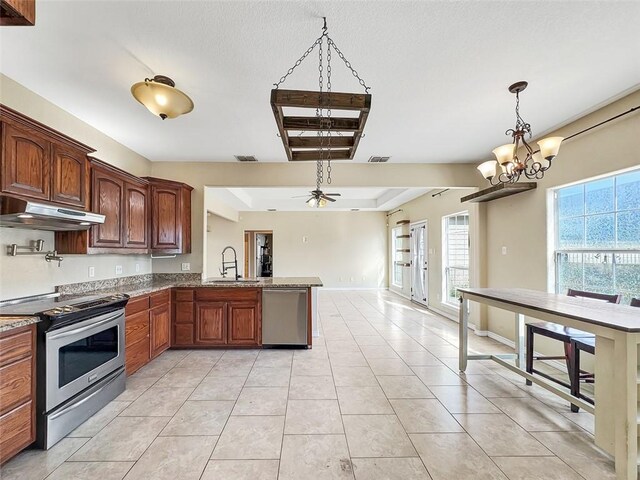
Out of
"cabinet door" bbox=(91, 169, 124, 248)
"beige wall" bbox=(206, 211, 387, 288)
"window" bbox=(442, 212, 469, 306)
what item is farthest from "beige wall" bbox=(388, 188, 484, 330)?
"cabinet door" bbox=(91, 169, 124, 248)

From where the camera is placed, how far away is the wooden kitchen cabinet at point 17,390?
173cm

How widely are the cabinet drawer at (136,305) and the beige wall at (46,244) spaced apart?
62 centimetres

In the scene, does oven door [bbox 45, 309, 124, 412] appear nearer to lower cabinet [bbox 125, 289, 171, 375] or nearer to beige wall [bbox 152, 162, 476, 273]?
lower cabinet [bbox 125, 289, 171, 375]

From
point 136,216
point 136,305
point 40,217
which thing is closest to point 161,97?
point 40,217

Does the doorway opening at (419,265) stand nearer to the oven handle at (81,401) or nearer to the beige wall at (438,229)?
the beige wall at (438,229)

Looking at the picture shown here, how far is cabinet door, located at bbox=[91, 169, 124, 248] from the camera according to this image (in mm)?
2900

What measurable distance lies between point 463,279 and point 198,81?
5202mm

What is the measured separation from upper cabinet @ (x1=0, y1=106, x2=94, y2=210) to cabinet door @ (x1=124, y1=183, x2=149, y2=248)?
0.64 m

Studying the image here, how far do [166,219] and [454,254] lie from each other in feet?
16.6

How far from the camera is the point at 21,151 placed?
2135 millimetres

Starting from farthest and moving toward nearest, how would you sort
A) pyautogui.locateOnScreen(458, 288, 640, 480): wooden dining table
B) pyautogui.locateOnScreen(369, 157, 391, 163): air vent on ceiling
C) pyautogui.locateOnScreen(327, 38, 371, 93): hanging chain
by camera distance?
pyautogui.locateOnScreen(369, 157, 391, 163): air vent on ceiling
pyautogui.locateOnScreen(327, 38, 371, 93): hanging chain
pyautogui.locateOnScreen(458, 288, 640, 480): wooden dining table

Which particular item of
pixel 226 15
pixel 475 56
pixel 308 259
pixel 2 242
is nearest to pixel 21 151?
pixel 2 242

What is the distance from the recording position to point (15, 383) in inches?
71.4

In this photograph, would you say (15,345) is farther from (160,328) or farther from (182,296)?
(182,296)
